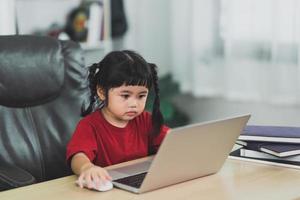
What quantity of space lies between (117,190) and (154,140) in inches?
15.9

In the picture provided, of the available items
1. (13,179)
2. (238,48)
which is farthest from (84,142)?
(238,48)

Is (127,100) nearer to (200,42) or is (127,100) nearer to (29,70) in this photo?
(29,70)

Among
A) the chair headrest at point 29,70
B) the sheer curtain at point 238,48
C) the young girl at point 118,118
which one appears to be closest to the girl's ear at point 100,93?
the young girl at point 118,118

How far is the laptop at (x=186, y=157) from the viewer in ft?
4.16

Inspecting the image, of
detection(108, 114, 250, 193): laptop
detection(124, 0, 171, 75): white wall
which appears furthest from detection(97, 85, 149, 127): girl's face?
detection(124, 0, 171, 75): white wall

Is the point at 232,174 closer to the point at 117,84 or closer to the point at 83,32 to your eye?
the point at 117,84

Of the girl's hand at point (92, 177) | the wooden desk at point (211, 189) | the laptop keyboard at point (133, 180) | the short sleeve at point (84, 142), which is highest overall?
the short sleeve at point (84, 142)

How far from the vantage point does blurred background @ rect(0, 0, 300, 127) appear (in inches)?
113

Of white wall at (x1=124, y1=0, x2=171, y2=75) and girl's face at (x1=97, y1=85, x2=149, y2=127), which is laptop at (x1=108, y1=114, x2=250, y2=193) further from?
white wall at (x1=124, y1=0, x2=171, y2=75)

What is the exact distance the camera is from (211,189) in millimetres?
1367

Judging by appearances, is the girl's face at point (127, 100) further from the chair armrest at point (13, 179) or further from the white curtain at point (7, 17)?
the white curtain at point (7, 17)

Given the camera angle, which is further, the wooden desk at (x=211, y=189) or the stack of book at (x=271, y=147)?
the stack of book at (x=271, y=147)

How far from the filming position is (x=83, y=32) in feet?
10.2

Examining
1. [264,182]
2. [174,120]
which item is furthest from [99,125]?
[174,120]
